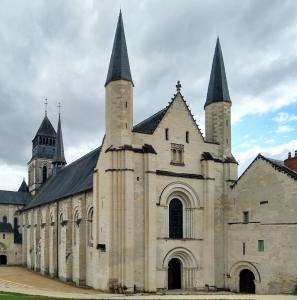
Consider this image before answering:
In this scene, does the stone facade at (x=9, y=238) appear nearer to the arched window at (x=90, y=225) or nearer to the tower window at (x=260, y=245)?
the arched window at (x=90, y=225)

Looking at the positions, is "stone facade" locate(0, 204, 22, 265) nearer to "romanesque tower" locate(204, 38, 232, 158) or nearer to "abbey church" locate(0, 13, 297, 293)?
"abbey church" locate(0, 13, 297, 293)

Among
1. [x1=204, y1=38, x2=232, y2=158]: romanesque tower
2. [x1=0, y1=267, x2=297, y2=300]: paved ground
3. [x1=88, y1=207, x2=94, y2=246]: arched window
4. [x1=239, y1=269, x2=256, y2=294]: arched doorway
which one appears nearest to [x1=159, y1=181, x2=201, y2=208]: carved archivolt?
[x1=204, y1=38, x2=232, y2=158]: romanesque tower

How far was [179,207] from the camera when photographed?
4125 centimetres

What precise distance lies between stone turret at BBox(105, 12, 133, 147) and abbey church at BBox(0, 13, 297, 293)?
9 cm

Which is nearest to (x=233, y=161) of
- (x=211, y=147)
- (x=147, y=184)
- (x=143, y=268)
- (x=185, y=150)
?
(x=211, y=147)

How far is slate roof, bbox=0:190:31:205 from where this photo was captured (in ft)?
274

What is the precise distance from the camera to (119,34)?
40.7 metres

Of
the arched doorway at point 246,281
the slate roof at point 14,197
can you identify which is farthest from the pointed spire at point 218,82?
the slate roof at point 14,197

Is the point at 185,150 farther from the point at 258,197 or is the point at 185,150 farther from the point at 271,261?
the point at 271,261

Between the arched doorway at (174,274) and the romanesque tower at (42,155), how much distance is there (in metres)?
50.3

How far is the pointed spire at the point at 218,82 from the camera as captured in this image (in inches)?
1761

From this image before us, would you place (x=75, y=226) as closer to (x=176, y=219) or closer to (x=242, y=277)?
(x=176, y=219)

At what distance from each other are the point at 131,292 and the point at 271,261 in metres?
11.4

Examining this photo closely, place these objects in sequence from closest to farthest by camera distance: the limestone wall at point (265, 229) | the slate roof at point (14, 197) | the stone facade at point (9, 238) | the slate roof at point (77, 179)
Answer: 1. the limestone wall at point (265, 229)
2. the slate roof at point (77, 179)
3. the stone facade at point (9, 238)
4. the slate roof at point (14, 197)
